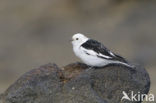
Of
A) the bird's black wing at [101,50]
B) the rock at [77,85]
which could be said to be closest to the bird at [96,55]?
the bird's black wing at [101,50]

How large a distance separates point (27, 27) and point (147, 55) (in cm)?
534

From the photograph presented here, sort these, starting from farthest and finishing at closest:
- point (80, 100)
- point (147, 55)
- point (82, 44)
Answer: point (147, 55)
point (82, 44)
point (80, 100)

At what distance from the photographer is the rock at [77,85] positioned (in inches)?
569

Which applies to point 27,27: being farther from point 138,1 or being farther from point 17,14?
point 138,1

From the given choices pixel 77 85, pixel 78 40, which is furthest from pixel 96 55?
pixel 77 85

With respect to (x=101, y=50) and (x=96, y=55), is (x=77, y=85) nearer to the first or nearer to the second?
(x=96, y=55)

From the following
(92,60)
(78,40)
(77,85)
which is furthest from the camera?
(78,40)

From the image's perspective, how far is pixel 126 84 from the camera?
48.9 ft

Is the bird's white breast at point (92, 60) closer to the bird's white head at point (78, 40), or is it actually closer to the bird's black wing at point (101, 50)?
the bird's black wing at point (101, 50)

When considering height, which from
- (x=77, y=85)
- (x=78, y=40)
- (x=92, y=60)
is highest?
(x=78, y=40)

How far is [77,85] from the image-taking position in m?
14.5

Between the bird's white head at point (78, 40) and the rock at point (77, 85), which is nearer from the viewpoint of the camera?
the rock at point (77, 85)

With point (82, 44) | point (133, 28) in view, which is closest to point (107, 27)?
point (133, 28)

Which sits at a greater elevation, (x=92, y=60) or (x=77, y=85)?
(x=92, y=60)
